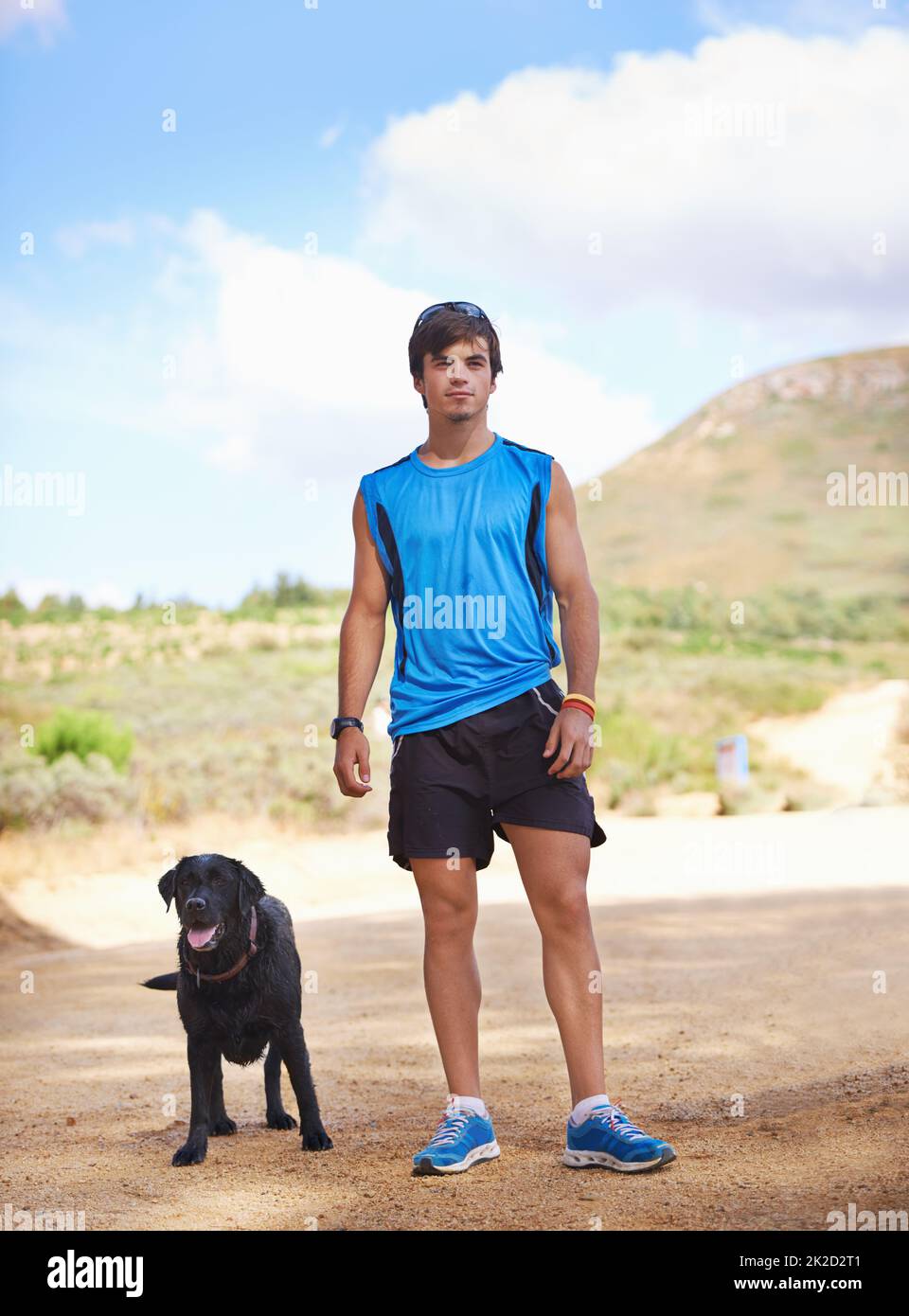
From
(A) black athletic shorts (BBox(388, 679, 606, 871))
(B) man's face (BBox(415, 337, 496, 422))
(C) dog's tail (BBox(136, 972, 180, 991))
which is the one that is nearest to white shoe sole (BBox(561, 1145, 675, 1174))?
(A) black athletic shorts (BBox(388, 679, 606, 871))

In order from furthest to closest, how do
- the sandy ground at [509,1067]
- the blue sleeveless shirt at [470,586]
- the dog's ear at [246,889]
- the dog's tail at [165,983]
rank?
the dog's tail at [165,983], the dog's ear at [246,889], the blue sleeveless shirt at [470,586], the sandy ground at [509,1067]

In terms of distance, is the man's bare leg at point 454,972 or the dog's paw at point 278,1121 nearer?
the man's bare leg at point 454,972

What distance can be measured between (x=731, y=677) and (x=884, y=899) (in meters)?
24.1

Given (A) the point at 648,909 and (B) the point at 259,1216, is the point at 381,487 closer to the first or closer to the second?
(B) the point at 259,1216

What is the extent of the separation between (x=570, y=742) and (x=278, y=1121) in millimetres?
1861

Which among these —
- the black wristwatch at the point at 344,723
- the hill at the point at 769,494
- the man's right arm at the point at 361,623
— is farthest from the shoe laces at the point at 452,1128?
the hill at the point at 769,494

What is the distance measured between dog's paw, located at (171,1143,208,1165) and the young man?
771mm

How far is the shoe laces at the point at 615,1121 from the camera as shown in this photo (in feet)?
11.4

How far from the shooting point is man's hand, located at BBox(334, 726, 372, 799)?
361cm

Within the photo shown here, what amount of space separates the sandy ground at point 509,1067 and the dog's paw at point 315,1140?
0.15 feet

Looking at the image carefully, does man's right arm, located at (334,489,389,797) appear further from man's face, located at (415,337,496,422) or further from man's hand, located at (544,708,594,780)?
man's hand, located at (544,708,594,780)

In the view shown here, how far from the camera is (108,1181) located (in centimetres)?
379

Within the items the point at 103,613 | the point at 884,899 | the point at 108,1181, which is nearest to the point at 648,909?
the point at 884,899

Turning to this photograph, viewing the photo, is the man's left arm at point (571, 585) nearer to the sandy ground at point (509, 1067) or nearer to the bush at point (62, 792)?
the sandy ground at point (509, 1067)
